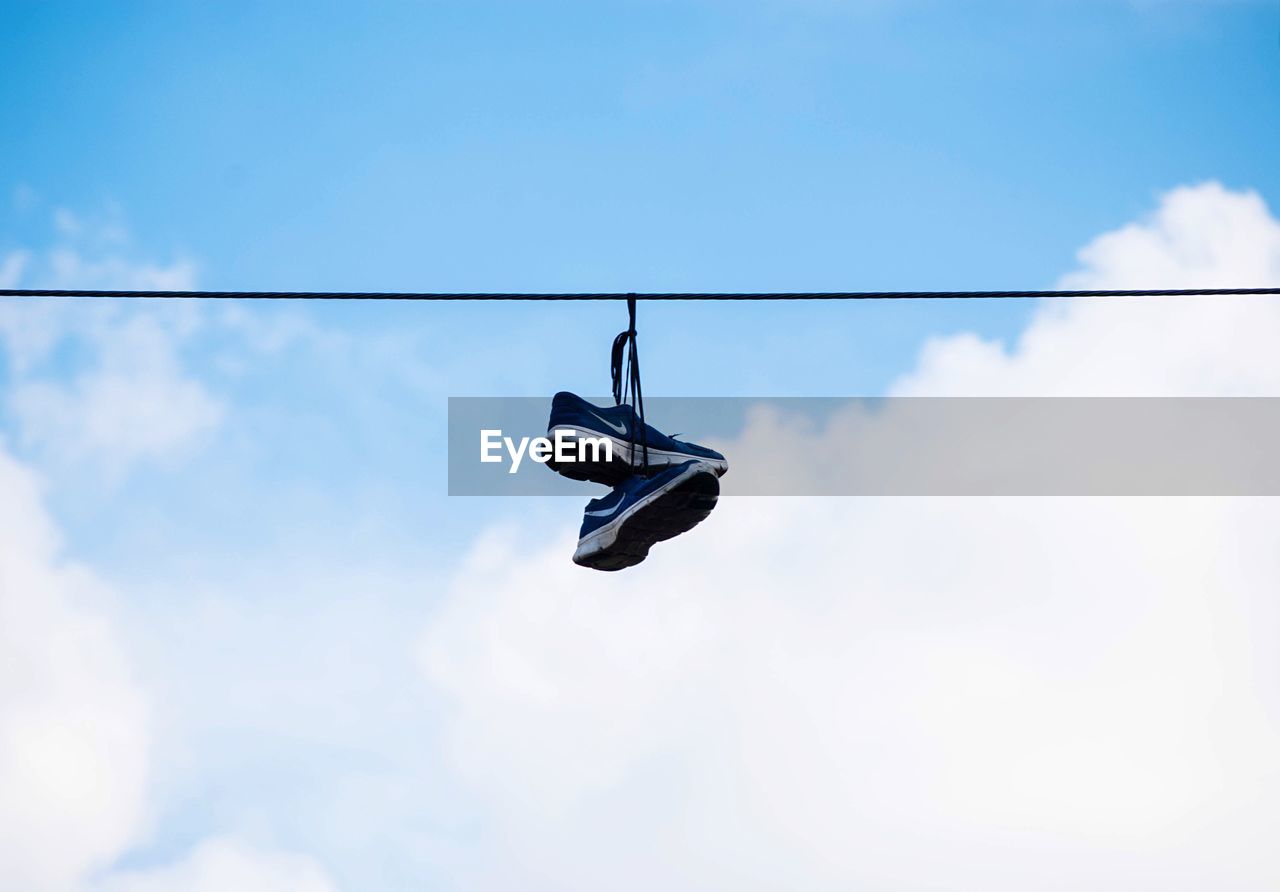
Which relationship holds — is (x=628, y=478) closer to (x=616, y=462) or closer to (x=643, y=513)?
(x=616, y=462)

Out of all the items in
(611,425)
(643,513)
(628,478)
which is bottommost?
(643,513)

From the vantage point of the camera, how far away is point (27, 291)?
21.0 ft

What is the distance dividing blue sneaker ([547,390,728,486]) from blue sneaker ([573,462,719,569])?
0.33 feet

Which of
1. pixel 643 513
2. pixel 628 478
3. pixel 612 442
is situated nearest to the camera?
pixel 643 513

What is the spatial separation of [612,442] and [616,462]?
0.09 m

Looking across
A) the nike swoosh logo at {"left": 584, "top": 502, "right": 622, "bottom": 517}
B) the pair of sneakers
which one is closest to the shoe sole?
the pair of sneakers

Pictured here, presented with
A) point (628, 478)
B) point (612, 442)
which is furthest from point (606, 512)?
point (612, 442)

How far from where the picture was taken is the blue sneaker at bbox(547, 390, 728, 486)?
22.9 ft

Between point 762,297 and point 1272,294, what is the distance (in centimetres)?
194

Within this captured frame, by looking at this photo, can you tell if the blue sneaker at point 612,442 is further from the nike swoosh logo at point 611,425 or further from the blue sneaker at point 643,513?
the blue sneaker at point 643,513

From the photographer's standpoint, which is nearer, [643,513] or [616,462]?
[643,513]

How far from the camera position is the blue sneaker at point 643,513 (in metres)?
6.71

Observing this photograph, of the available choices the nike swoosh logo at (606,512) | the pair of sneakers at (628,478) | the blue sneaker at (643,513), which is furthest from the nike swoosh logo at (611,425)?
the nike swoosh logo at (606,512)

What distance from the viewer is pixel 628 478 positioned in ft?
23.3
